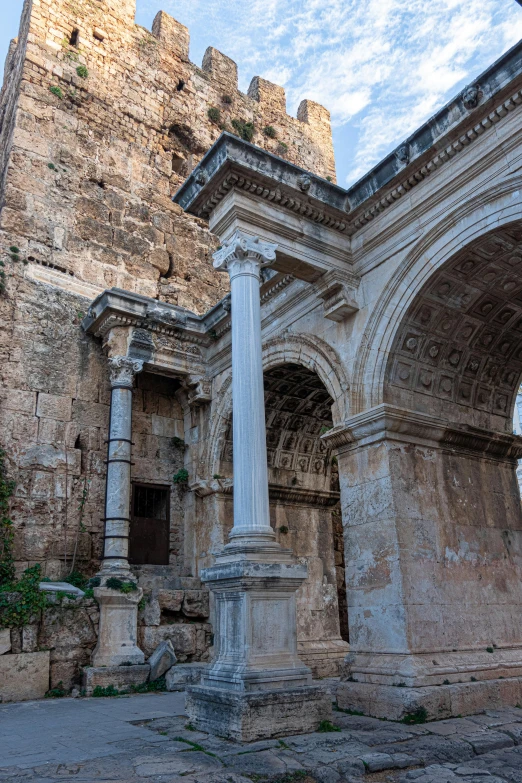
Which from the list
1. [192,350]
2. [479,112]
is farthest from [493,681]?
[192,350]

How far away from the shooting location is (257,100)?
59.8ft

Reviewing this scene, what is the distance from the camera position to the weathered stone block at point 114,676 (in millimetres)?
8797

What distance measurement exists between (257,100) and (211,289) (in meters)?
7.00

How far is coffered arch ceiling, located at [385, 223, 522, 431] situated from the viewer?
7855 millimetres

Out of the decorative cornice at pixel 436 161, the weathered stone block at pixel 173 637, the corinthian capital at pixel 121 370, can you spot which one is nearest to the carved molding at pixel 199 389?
the corinthian capital at pixel 121 370

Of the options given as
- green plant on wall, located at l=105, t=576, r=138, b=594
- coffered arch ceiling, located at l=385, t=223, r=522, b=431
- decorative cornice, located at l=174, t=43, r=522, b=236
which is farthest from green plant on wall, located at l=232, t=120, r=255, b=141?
green plant on wall, located at l=105, t=576, r=138, b=594

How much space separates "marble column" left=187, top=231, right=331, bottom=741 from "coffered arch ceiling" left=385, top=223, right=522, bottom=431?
227 cm

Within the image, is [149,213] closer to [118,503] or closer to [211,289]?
[211,289]

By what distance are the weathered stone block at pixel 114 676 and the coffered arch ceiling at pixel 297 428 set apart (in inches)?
160

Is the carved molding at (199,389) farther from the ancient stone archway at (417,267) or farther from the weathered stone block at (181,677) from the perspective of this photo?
the weathered stone block at (181,677)

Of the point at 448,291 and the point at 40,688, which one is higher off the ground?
the point at 448,291

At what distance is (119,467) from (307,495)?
3780 millimetres

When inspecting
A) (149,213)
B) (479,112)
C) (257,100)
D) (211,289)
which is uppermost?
(257,100)

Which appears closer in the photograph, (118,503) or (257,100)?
(118,503)
